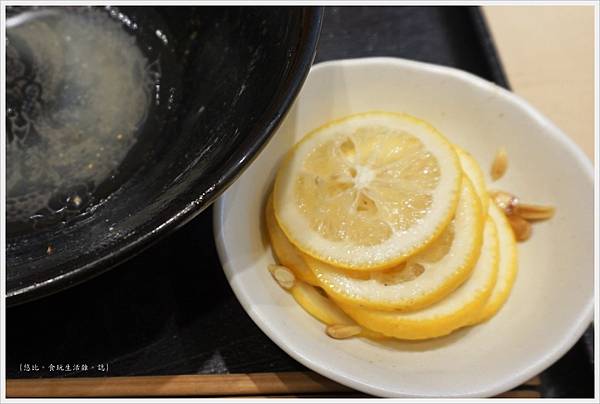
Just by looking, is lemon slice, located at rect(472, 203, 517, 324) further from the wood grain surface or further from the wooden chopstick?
the wood grain surface

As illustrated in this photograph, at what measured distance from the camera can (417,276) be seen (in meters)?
0.94

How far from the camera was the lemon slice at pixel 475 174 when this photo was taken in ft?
3.54

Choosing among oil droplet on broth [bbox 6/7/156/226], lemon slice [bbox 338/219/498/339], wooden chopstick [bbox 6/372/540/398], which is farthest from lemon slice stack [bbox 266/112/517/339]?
oil droplet on broth [bbox 6/7/156/226]

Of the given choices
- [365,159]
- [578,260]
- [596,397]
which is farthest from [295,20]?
[596,397]

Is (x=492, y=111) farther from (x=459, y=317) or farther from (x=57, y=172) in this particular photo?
(x=57, y=172)

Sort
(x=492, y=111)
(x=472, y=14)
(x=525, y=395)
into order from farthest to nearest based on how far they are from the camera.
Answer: (x=472, y=14)
(x=492, y=111)
(x=525, y=395)

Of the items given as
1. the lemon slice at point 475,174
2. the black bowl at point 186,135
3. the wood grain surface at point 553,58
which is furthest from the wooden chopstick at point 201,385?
the wood grain surface at point 553,58

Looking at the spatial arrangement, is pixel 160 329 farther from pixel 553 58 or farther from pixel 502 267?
pixel 553 58

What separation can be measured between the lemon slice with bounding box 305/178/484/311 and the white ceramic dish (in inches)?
3.6

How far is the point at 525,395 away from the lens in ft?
3.12

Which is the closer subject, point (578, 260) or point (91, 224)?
point (91, 224)

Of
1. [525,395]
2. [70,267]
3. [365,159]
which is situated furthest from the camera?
[365,159]

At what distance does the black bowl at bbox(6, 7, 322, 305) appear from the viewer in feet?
2.39

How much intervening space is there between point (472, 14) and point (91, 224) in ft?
3.49
